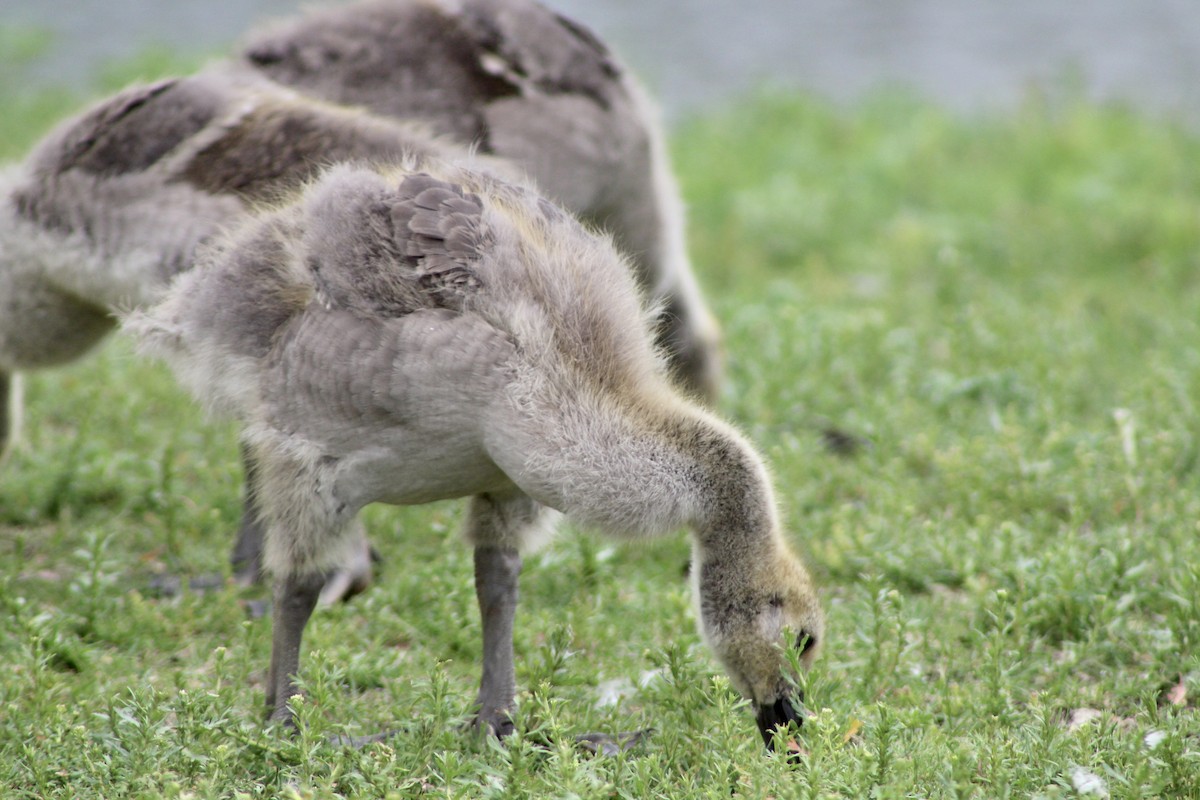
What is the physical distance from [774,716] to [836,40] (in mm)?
11387

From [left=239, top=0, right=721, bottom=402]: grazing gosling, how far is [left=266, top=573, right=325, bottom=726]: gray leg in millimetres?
1820

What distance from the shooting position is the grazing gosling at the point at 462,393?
3.69 meters

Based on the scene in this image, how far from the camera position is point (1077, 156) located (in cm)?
998

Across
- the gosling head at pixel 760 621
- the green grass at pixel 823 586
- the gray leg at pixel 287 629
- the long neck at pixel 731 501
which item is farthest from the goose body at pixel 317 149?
the gosling head at pixel 760 621

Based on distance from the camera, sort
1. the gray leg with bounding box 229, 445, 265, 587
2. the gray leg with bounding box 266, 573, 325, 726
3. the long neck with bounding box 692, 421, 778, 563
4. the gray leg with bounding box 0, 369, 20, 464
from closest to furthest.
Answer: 1. the long neck with bounding box 692, 421, 778, 563
2. the gray leg with bounding box 266, 573, 325, 726
3. the gray leg with bounding box 229, 445, 265, 587
4. the gray leg with bounding box 0, 369, 20, 464

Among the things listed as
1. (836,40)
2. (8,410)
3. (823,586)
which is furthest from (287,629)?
(836,40)

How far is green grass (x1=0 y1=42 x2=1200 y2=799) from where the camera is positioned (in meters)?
3.69

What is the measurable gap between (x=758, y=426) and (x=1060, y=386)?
1336 mm

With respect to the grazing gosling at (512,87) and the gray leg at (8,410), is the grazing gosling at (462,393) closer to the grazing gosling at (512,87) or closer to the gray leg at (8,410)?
the grazing gosling at (512,87)

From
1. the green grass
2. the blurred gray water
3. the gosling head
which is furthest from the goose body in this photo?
the blurred gray water

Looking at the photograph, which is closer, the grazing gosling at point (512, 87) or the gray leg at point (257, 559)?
the gray leg at point (257, 559)

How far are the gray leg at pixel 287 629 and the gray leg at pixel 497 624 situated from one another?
0.49m

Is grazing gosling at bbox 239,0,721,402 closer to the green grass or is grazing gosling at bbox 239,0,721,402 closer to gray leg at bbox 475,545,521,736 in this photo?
the green grass

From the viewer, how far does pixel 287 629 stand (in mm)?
4121
